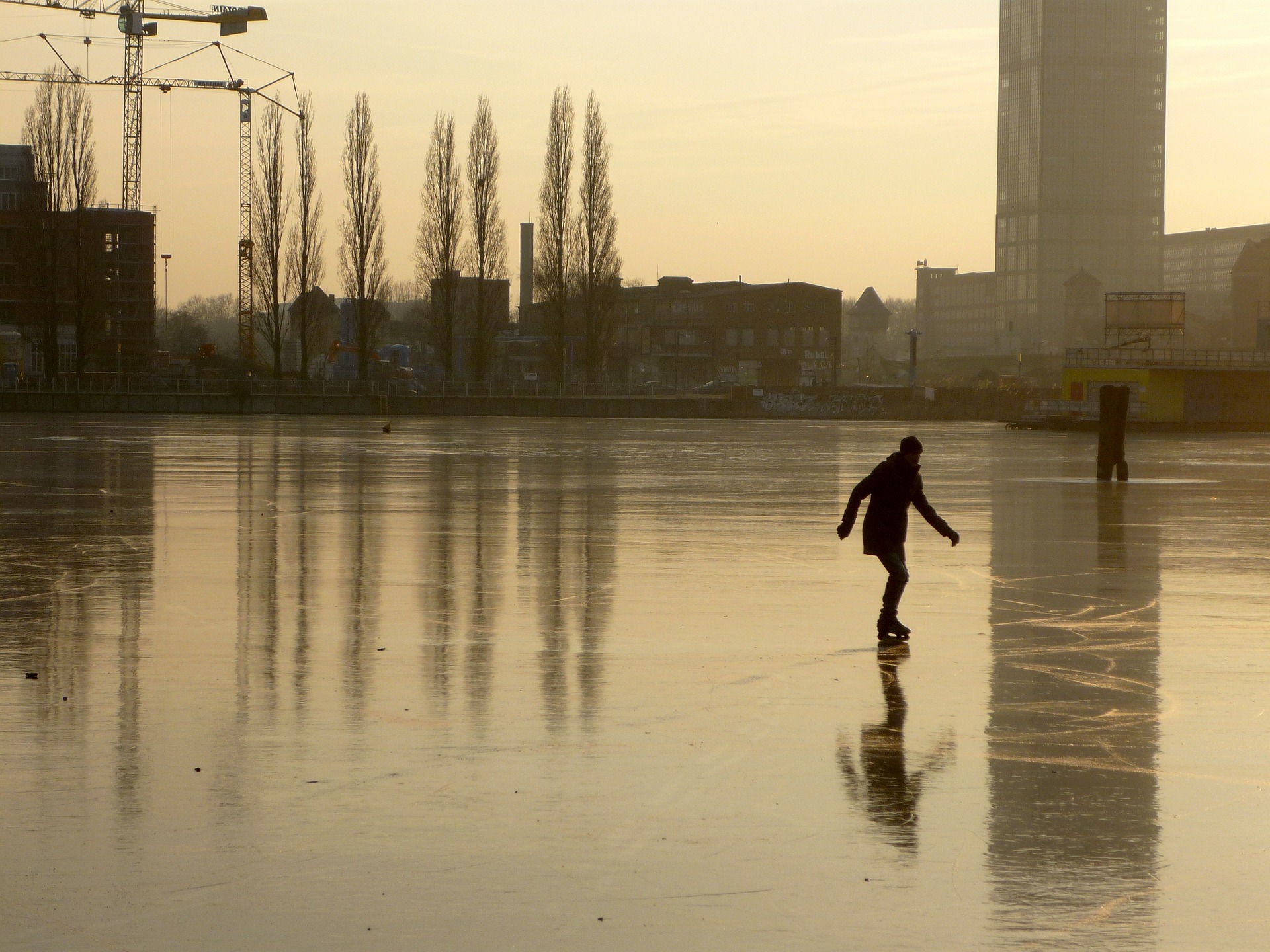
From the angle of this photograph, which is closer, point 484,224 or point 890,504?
point 890,504

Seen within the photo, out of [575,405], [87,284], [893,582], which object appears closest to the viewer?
[893,582]

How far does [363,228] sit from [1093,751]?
78707 millimetres

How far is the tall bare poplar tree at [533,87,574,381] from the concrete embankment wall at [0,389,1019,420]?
444 centimetres

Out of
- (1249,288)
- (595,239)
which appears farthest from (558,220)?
(1249,288)

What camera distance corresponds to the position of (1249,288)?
567 ft

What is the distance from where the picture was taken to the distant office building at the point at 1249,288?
171 metres

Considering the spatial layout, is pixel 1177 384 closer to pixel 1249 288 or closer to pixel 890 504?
pixel 890 504

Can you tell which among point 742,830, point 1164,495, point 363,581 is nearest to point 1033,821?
point 742,830

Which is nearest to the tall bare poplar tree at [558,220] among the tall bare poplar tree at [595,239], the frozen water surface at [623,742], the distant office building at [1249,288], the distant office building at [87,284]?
the tall bare poplar tree at [595,239]

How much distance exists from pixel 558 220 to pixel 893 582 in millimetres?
74131

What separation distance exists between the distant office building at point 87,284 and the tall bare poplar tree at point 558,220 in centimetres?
2452

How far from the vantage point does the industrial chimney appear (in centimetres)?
15675

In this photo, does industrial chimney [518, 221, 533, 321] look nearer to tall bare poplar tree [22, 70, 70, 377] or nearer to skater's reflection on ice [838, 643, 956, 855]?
tall bare poplar tree [22, 70, 70, 377]

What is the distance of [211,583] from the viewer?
13023 mm
